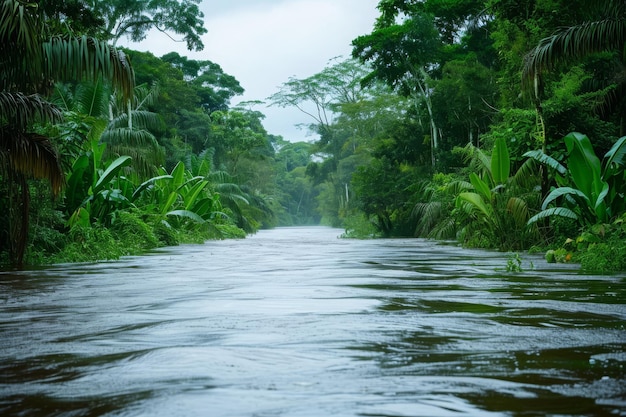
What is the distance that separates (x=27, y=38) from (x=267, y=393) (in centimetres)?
700

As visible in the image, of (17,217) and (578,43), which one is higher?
(578,43)

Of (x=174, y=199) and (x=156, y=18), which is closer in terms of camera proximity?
(x=174, y=199)

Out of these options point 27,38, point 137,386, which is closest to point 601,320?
point 137,386

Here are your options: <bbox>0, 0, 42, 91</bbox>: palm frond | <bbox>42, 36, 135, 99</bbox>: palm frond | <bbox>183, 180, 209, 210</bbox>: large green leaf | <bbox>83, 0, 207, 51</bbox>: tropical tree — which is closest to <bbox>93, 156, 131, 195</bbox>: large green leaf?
<bbox>42, 36, 135, 99</bbox>: palm frond

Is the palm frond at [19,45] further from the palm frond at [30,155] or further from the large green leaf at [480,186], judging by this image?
the large green leaf at [480,186]

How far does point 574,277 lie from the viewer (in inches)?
303

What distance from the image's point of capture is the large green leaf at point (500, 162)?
15141 millimetres

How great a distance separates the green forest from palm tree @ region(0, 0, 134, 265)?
0.02m

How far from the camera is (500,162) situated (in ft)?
50.1

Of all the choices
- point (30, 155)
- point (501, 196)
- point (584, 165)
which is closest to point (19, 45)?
point (30, 155)

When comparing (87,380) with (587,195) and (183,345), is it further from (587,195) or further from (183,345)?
(587,195)

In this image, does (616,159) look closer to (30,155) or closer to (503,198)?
(503,198)

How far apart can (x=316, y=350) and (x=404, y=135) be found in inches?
1134

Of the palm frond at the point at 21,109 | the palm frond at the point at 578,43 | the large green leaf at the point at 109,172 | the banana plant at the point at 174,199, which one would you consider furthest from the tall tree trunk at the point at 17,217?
the palm frond at the point at 578,43
